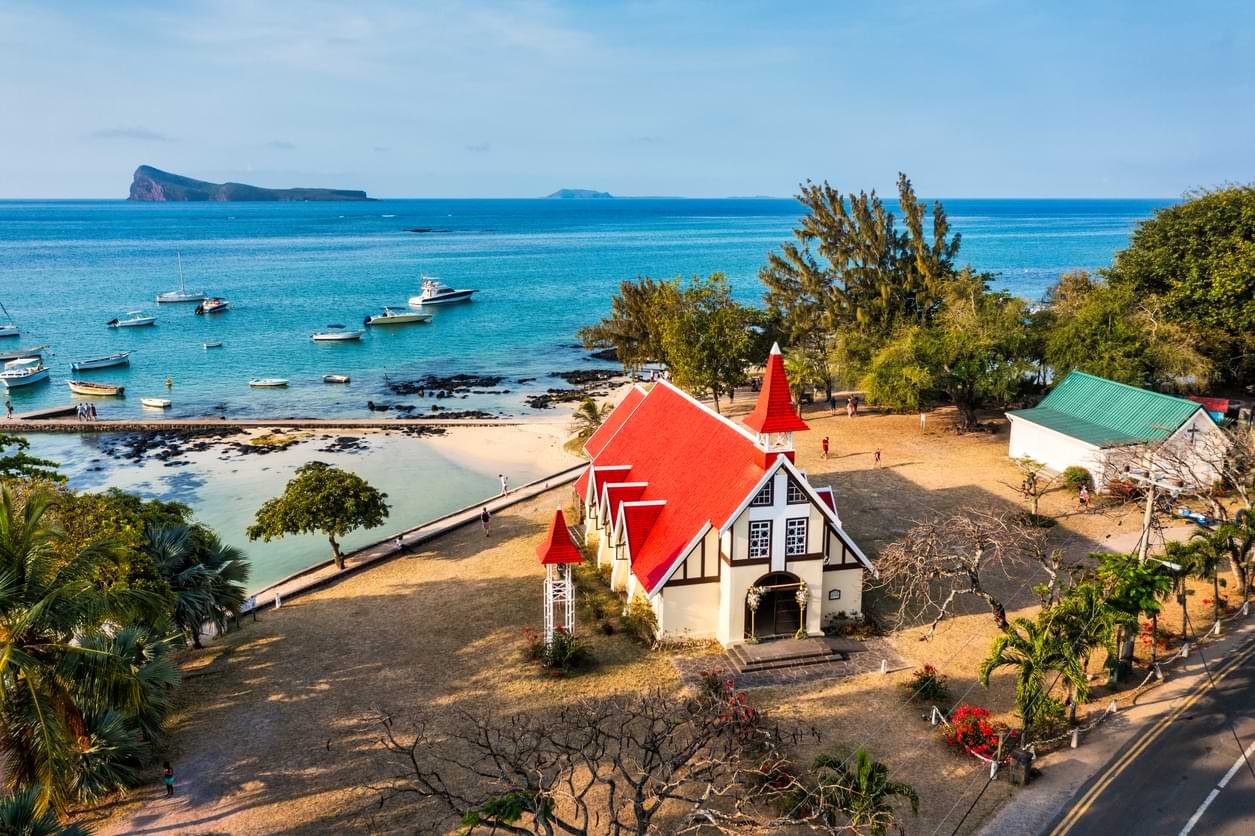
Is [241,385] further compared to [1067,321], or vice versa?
[241,385]

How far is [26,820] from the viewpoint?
14250mm

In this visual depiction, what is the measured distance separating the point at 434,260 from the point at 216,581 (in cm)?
16519

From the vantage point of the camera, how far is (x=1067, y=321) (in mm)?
50312

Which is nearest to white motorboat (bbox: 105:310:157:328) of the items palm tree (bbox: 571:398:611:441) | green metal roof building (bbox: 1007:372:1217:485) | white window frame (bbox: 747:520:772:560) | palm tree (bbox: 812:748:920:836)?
palm tree (bbox: 571:398:611:441)

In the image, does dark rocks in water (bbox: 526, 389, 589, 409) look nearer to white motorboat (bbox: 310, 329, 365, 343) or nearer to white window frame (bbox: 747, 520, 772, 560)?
white motorboat (bbox: 310, 329, 365, 343)

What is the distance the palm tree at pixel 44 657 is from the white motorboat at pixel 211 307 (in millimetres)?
106515

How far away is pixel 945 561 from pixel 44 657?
1152 inches

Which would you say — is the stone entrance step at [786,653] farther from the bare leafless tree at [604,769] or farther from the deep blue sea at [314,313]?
the deep blue sea at [314,313]

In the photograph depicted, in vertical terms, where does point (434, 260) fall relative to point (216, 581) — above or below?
above

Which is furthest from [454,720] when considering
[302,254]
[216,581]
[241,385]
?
[302,254]

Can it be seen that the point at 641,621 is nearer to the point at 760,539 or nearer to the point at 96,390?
the point at 760,539

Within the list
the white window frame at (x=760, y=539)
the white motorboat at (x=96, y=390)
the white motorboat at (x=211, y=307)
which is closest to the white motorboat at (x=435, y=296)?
the white motorboat at (x=211, y=307)

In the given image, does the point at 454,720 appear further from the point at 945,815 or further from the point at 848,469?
the point at 848,469

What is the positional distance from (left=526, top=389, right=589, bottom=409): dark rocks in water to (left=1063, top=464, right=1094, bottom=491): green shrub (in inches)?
1550
